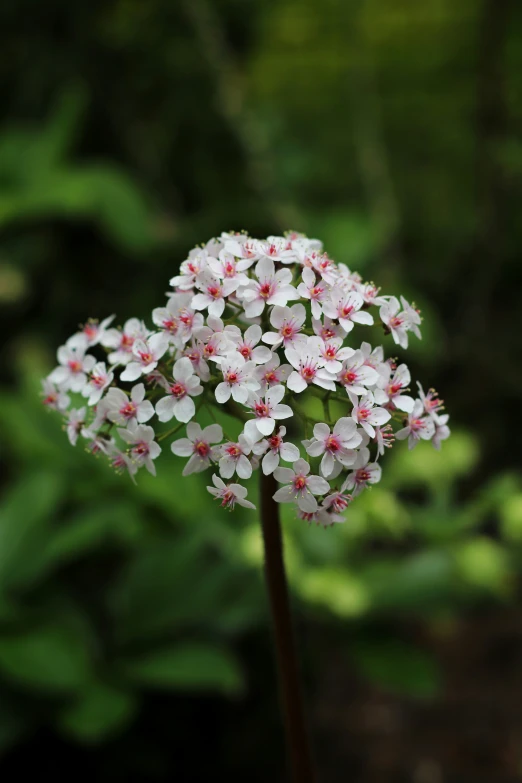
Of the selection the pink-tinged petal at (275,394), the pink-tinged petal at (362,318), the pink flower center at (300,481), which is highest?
the pink-tinged petal at (362,318)

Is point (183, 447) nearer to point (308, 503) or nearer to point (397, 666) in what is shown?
point (308, 503)

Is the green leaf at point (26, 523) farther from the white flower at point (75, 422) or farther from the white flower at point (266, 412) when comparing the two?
the white flower at point (266, 412)

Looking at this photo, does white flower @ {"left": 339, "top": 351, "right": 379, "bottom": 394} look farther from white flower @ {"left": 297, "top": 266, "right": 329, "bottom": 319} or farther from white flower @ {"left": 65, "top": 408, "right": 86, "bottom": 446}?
white flower @ {"left": 65, "top": 408, "right": 86, "bottom": 446}

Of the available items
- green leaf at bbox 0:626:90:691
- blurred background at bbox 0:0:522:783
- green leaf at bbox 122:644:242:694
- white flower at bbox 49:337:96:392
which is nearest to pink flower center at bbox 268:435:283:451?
white flower at bbox 49:337:96:392

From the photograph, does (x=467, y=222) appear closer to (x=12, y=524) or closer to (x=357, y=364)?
(x=12, y=524)

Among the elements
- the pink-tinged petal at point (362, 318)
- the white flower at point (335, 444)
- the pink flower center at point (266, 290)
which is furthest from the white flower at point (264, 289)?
the white flower at point (335, 444)

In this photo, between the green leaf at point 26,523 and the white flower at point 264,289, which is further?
the green leaf at point 26,523
